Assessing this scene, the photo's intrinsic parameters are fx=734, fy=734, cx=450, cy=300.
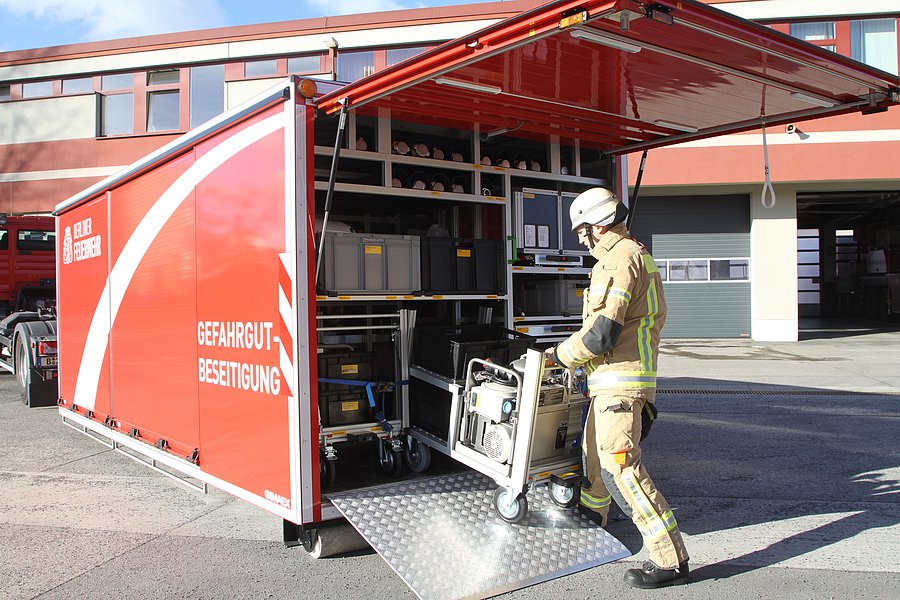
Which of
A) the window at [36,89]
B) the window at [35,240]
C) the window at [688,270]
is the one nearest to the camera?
the window at [35,240]

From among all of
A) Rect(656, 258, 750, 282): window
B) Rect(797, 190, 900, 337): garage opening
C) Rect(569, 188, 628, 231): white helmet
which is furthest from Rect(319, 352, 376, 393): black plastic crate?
Rect(797, 190, 900, 337): garage opening

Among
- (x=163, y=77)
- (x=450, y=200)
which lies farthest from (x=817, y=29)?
(x=163, y=77)

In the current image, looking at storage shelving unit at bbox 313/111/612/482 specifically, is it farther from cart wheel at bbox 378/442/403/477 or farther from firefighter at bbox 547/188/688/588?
firefighter at bbox 547/188/688/588

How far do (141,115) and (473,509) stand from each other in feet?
63.9

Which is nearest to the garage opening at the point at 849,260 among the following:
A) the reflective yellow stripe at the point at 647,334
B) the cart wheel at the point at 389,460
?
the cart wheel at the point at 389,460

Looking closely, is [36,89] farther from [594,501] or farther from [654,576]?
[654,576]

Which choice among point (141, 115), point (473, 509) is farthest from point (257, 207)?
point (141, 115)

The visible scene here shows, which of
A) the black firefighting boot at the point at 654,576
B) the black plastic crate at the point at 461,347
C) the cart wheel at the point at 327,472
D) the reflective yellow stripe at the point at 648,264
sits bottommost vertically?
the black firefighting boot at the point at 654,576

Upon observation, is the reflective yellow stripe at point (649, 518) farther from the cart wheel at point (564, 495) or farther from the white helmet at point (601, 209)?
the white helmet at point (601, 209)

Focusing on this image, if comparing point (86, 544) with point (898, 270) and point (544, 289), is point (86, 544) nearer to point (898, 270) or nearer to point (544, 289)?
point (544, 289)

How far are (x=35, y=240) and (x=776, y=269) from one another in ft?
54.9

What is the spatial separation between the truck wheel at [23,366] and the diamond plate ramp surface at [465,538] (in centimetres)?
726

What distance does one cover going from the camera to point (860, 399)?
9.59 meters

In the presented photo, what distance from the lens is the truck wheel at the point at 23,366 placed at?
969cm
